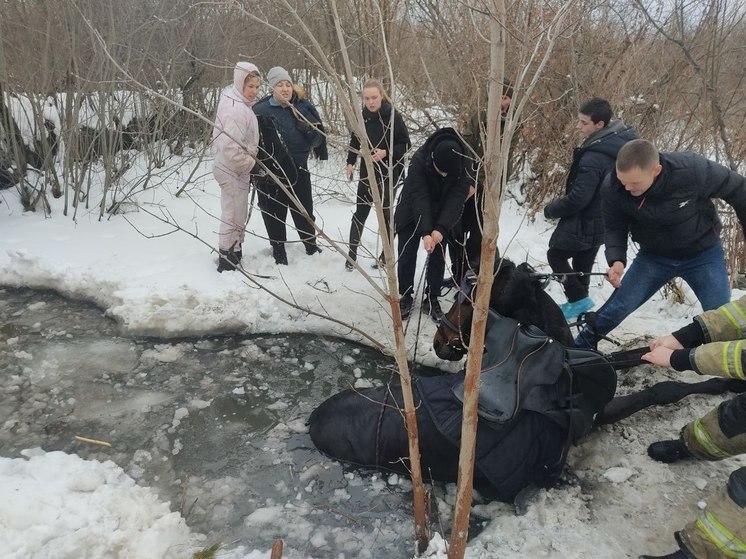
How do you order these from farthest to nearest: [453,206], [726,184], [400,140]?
[400,140], [453,206], [726,184]

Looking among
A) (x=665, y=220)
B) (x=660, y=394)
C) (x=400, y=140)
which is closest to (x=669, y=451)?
(x=660, y=394)

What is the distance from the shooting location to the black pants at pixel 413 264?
14.0ft

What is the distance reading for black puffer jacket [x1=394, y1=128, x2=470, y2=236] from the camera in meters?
3.94

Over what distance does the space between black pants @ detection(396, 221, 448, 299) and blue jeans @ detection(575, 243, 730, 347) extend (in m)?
1.23

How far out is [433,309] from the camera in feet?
14.5

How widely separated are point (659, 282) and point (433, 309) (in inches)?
68.0

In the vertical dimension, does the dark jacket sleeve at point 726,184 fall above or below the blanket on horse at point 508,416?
above

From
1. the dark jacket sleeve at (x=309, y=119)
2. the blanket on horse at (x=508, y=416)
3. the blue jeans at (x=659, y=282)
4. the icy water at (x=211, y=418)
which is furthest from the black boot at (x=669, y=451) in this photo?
the dark jacket sleeve at (x=309, y=119)

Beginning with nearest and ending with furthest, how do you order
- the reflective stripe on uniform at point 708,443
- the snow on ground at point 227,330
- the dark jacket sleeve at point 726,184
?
1. the snow on ground at point 227,330
2. the reflective stripe on uniform at point 708,443
3. the dark jacket sleeve at point 726,184

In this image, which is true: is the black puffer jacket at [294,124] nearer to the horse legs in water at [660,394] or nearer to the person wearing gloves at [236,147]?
the person wearing gloves at [236,147]

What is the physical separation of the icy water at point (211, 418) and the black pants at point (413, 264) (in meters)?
0.71

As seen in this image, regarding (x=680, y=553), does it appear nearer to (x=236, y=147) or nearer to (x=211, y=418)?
(x=211, y=418)

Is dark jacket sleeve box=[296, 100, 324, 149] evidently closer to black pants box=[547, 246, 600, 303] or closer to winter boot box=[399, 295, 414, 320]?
winter boot box=[399, 295, 414, 320]

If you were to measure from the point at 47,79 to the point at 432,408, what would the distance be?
17.2ft
